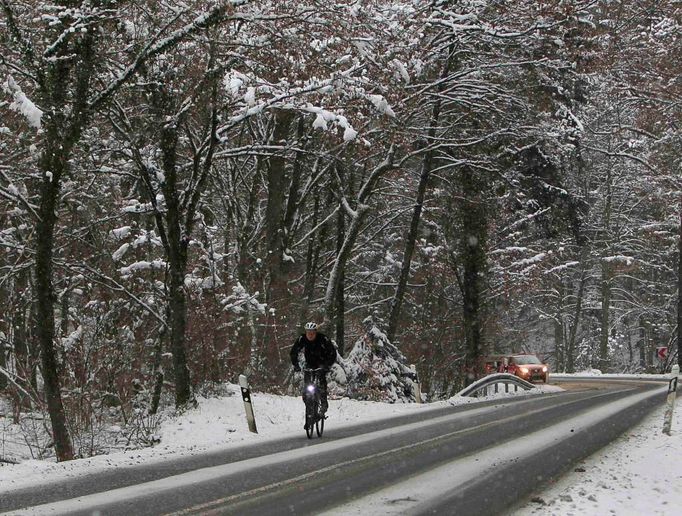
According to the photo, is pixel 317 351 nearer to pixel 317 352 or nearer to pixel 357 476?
pixel 317 352

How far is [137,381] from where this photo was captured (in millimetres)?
15641

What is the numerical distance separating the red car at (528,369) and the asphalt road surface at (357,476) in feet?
60.0

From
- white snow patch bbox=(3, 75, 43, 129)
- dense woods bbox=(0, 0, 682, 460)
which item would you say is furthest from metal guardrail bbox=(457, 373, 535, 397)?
white snow patch bbox=(3, 75, 43, 129)

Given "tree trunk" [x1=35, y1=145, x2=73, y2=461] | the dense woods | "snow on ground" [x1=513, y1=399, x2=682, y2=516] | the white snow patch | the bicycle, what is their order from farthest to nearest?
1. the bicycle
2. the dense woods
3. "tree trunk" [x1=35, y1=145, x2=73, y2=461]
4. the white snow patch
5. "snow on ground" [x1=513, y1=399, x2=682, y2=516]

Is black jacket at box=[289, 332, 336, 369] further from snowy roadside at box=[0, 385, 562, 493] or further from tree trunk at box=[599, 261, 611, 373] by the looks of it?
tree trunk at box=[599, 261, 611, 373]

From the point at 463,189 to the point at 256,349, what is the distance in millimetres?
11251

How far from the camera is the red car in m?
33.7

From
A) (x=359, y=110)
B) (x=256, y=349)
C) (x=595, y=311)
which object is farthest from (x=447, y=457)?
(x=595, y=311)

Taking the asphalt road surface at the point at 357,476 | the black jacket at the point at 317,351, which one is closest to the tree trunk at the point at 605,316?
the asphalt road surface at the point at 357,476

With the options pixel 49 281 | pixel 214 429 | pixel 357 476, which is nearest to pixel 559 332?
pixel 214 429

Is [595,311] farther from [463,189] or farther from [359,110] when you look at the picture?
[359,110]

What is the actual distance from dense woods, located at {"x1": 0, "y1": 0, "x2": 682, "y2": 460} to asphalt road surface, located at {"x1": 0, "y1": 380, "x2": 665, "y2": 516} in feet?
12.6

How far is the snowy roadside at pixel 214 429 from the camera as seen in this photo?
9641 mm

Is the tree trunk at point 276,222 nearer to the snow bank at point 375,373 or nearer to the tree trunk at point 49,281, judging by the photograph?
the snow bank at point 375,373
